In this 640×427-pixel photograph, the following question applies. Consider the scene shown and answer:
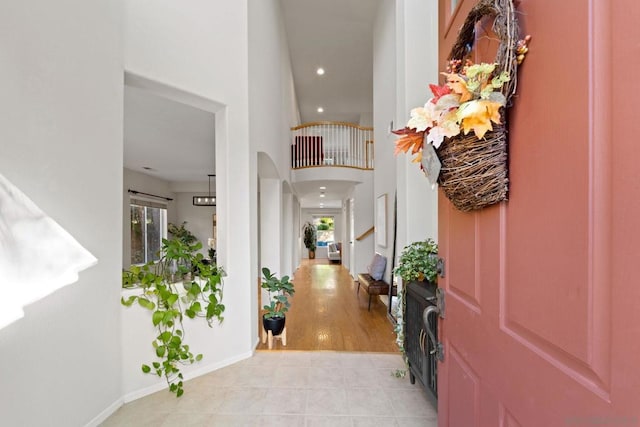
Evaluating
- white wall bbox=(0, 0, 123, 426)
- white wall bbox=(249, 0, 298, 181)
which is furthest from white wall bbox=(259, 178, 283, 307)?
white wall bbox=(0, 0, 123, 426)

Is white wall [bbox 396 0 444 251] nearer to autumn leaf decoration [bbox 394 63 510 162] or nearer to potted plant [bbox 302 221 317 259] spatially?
autumn leaf decoration [bbox 394 63 510 162]

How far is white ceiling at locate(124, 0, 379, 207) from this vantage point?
3.24 metres

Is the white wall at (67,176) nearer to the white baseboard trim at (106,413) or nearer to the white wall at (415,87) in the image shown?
the white baseboard trim at (106,413)

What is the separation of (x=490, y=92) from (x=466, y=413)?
46.0 inches

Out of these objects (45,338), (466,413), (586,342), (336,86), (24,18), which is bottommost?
(466,413)

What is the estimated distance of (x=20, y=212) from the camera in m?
0.88

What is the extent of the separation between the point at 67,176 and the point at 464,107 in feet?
6.91

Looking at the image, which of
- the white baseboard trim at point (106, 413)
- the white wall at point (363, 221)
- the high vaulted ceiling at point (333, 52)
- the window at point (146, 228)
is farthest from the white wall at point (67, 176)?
the white wall at point (363, 221)

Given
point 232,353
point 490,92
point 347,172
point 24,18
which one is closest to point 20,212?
point 24,18

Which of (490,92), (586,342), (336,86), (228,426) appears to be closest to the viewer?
(586,342)

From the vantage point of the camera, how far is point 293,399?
84.5 inches

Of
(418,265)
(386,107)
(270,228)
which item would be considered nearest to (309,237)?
(270,228)

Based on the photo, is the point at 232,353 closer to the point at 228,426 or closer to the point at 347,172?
the point at 228,426

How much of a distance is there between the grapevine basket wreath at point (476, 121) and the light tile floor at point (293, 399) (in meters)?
1.75
